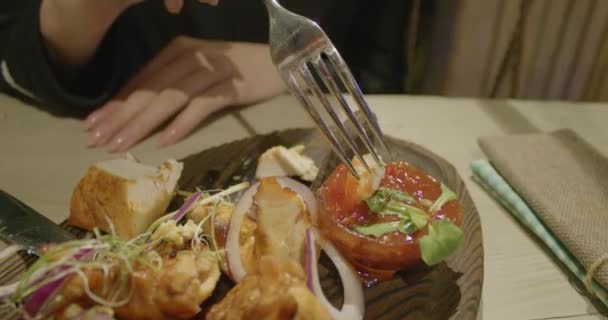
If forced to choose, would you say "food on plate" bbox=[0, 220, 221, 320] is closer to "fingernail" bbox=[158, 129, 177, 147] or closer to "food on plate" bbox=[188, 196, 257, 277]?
"food on plate" bbox=[188, 196, 257, 277]

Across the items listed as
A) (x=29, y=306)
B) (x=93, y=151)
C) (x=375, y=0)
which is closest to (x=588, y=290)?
(x=29, y=306)

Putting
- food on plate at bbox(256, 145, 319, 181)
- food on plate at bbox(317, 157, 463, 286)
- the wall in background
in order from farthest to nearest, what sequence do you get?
the wall in background < food on plate at bbox(256, 145, 319, 181) < food on plate at bbox(317, 157, 463, 286)

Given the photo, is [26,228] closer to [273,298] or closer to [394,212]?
[273,298]

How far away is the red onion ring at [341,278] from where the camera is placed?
0.76m

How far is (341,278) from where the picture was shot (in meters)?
0.83

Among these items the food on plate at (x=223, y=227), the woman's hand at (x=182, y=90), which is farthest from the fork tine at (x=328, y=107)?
the woman's hand at (x=182, y=90)

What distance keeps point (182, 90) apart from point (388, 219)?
0.81 metres

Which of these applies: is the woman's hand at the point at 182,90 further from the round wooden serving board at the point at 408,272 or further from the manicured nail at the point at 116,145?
the round wooden serving board at the point at 408,272

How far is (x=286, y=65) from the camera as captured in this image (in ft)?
3.18

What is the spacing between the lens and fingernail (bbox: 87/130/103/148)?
1301 millimetres

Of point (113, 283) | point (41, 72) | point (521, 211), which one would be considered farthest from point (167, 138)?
point (521, 211)

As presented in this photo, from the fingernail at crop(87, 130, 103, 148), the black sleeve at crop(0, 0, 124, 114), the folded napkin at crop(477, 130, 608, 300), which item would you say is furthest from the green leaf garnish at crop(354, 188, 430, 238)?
the black sleeve at crop(0, 0, 124, 114)

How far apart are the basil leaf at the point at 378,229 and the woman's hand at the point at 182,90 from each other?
688 millimetres

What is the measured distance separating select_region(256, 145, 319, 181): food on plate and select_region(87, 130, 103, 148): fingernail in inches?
20.4
